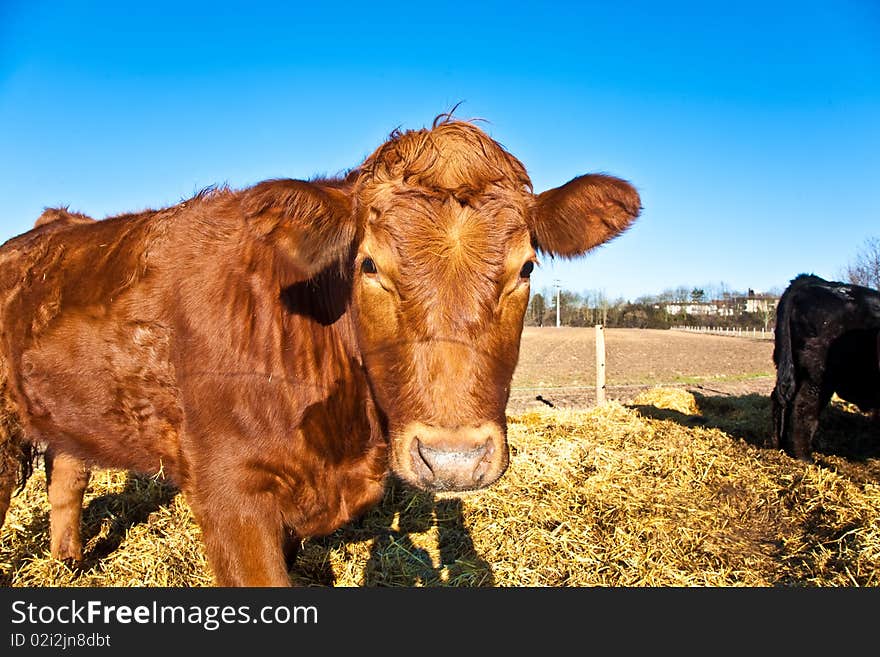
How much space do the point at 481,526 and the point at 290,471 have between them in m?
2.83

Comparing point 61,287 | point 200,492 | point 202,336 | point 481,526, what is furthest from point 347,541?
point 61,287

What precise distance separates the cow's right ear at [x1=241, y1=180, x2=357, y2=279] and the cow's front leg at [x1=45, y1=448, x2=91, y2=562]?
130 inches

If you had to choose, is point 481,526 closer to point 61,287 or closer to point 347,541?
point 347,541

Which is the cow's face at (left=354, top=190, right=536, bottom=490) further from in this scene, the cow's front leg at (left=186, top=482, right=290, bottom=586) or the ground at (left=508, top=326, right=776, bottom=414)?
the ground at (left=508, top=326, right=776, bottom=414)

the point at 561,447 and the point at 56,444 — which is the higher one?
the point at 56,444

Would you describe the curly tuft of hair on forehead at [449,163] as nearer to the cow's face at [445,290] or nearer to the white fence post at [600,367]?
the cow's face at [445,290]

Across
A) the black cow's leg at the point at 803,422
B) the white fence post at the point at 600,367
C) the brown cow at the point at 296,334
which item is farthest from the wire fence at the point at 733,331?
the brown cow at the point at 296,334

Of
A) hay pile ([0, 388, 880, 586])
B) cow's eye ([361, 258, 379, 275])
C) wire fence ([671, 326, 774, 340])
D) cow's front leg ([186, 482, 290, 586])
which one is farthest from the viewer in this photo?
wire fence ([671, 326, 774, 340])

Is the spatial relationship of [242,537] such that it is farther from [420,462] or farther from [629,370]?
[629,370]

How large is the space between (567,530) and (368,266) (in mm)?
3755

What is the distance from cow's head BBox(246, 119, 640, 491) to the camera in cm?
211

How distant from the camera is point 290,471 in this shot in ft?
9.57

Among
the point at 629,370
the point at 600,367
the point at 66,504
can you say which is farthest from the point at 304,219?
the point at 629,370

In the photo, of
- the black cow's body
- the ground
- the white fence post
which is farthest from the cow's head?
the white fence post
